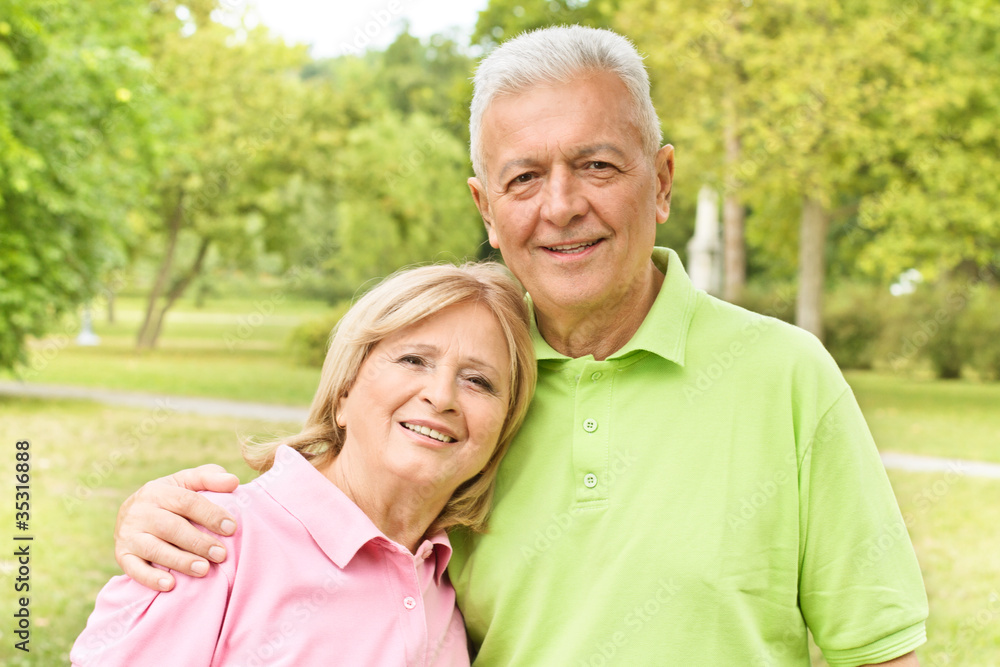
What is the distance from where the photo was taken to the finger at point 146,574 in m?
1.80

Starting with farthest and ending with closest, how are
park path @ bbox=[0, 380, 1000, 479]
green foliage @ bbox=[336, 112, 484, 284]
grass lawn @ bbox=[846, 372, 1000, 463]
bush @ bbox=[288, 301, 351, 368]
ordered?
1. green foliage @ bbox=[336, 112, 484, 284]
2. bush @ bbox=[288, 301, 351, 368]
3. grass lawn @ bbox=[846, 372, 1000, 463]
4. park path @ bbox=[0, 380, 1000, 479]

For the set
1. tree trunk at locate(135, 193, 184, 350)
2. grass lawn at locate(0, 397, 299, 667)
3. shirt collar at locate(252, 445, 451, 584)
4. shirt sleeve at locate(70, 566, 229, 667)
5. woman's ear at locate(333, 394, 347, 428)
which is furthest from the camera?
tree trunk at locate(135, 193, 184, 350)

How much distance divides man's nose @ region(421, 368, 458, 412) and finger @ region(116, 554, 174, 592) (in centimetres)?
65

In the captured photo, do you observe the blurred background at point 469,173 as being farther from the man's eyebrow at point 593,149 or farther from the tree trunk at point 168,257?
the man's eyebrow at point 593,149

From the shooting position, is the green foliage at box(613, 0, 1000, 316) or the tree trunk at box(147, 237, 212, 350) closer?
the green foliage at box(613, 0, 1000, 316)

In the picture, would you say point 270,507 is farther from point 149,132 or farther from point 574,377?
point 149,132

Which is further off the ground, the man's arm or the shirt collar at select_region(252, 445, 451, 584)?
the shirt collar at select_region(252, 445, 451, 584)

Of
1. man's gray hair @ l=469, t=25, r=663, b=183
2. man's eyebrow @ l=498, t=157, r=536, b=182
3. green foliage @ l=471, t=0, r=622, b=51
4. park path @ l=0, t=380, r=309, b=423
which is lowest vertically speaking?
park path @ l=0, t=380, r=309, b=423

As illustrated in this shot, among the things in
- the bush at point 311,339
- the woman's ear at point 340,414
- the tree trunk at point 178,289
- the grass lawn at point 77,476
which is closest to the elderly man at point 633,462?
the woman's ear at point 340,414

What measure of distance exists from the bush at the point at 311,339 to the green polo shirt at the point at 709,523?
58.0 feet

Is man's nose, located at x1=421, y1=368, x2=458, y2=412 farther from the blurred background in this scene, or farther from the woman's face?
the blurred background

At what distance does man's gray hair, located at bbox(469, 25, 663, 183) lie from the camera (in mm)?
2029

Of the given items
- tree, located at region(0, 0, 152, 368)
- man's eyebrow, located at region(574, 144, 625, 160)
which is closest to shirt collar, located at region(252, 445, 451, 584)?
man's eyebrow, located at region(574, 144, 625, 160)

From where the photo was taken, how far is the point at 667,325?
2098 mm
